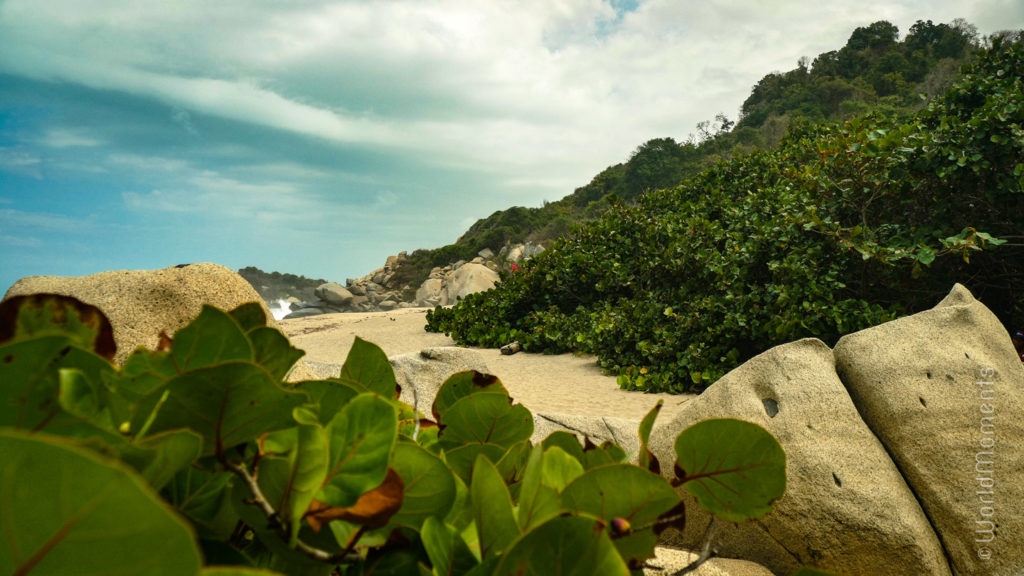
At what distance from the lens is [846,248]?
21.3 ft

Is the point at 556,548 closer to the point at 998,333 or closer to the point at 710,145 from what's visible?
the point at 998,333

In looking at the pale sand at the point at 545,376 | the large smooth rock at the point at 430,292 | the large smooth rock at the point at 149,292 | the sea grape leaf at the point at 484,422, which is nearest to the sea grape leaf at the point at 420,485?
the sea grape leaf at the point at 484,422

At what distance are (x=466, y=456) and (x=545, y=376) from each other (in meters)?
8.38

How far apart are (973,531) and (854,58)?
53.5 meters

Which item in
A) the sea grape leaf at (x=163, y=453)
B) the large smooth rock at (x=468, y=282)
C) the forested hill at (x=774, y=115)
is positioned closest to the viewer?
the sea grape leaf at (x=163, y=453)

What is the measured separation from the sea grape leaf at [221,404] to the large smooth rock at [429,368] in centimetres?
253

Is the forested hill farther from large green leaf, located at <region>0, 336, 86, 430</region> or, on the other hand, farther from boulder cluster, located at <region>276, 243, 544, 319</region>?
large green leaf, located at <region>0, 336, 86, 430</region>

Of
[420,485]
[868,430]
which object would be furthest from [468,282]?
[420,485]

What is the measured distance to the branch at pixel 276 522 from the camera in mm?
436

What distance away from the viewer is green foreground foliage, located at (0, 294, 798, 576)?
1.32ft

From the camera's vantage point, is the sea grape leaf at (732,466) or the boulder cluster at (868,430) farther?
the boulder cluster at (868,430)

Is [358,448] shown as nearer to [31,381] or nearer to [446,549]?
[446,549]

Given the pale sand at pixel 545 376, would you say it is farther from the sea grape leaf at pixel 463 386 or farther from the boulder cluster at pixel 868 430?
the sea grape leaf at pixel 463 386

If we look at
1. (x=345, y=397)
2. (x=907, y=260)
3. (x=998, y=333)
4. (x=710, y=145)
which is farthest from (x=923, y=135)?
(x=710, y=145)
